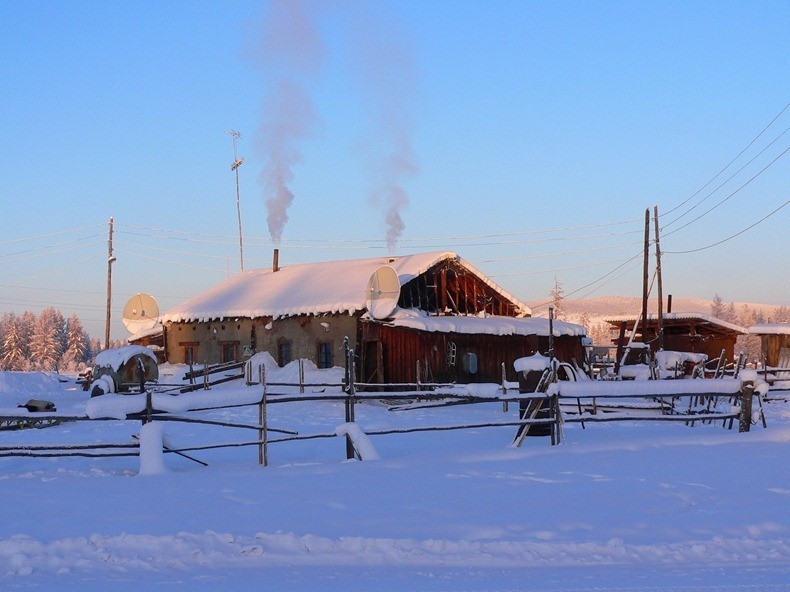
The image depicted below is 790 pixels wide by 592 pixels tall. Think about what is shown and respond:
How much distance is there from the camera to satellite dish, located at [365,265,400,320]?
27750mm

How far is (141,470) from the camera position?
34.2 feet

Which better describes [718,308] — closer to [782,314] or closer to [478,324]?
[782,314]

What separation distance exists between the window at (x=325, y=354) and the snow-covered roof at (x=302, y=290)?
1.36 metres

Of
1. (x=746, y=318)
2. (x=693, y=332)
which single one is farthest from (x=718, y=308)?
(x=693, y=332)

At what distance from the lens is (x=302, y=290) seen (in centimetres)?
3253

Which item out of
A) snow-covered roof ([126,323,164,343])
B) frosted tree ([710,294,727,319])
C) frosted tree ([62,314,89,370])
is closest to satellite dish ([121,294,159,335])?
snow-covered roof ([126,323,164,343])

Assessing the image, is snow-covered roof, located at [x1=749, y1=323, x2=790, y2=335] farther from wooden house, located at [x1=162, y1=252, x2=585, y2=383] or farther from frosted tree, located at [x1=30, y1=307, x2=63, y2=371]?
frosted tree, located at [x1=30, y1=307, x2=63, y2=371]

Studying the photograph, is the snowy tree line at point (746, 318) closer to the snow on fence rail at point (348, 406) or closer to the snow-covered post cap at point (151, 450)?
the snow on fence rail at point (348, 406)

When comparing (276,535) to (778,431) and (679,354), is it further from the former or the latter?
(679,354)

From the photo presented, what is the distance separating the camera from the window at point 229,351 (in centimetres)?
3303

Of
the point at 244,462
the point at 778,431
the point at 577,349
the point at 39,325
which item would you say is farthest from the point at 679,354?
the point at 39,325

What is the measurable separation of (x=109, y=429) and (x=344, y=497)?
12.3 meters

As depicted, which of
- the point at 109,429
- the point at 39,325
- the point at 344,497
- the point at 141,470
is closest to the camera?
the point at 344,497

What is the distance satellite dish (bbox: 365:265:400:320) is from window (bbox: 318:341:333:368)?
2.79 metres
